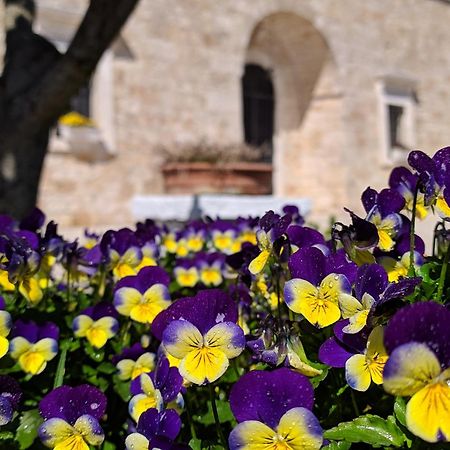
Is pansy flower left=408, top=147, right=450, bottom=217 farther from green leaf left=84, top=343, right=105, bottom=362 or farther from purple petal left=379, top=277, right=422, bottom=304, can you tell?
green leaf left=84, top=343, right=105, bottom=362

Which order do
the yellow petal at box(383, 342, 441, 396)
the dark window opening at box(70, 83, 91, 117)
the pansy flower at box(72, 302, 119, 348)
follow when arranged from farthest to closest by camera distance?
the dark window opening at box(70, 83, 91, 117) → the pansy flower at box(72, 302, 119, 348) → the yellow petal at box(383, 342, 441, 396)

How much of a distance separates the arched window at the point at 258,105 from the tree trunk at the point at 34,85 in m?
9.32

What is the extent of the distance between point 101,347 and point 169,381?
498 mm

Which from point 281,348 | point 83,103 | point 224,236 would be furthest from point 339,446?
point 83,103

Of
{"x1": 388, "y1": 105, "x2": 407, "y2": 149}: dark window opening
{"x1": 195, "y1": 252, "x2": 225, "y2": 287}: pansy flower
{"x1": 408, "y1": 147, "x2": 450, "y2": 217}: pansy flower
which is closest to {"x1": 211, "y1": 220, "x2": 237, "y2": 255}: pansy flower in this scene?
{"x1": 195, "y1": 252, "x2": 225, "y2": 287}: pansy flower

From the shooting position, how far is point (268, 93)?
40.9 feet

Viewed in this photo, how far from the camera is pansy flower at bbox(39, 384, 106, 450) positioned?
3.03 feet

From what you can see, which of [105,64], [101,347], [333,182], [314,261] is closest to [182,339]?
[314,261]

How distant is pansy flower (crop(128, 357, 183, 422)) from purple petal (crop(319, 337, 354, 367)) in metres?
0.22

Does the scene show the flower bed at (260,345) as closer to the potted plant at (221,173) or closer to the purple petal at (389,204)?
the purple petal at (389,204)

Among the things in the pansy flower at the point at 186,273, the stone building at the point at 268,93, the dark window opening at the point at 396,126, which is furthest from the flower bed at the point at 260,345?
the dark window opening at the point at 396,126

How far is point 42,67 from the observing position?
298 cm

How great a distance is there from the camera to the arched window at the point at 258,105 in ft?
40.1

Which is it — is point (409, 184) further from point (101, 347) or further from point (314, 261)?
point (101, 347)
